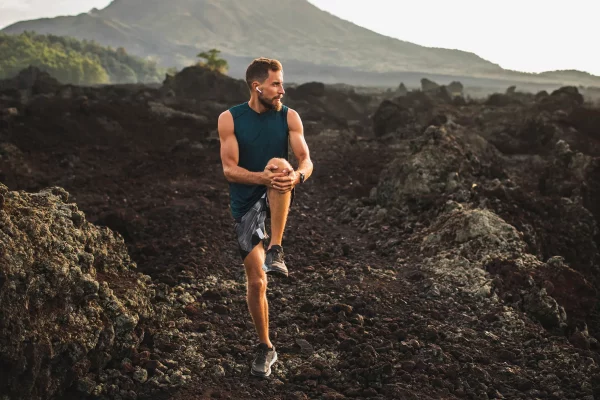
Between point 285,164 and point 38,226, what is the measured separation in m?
2.04

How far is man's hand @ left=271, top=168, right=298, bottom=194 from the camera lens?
408 cm

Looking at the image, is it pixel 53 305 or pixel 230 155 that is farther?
pixel 53 305

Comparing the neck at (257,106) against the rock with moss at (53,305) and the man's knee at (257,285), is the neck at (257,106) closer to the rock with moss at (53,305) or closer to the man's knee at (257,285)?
the man's knee at (257,285)

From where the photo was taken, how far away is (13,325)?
4059mm

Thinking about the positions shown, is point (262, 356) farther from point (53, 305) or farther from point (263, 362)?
point (53, 305)

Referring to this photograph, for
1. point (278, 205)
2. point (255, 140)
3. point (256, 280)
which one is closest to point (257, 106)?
point (255, 140)

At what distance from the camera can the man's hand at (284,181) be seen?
4076mm

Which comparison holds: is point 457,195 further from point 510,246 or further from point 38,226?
point 38,226

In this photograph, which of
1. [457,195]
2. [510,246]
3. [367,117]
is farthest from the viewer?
[367,117]

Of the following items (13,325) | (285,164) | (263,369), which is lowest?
(263,369)

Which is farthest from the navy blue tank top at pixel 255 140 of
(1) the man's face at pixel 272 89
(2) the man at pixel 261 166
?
(1) the man's face at pixel 272 89

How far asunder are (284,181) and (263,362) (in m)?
1.52

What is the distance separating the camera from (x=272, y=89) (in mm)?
4227

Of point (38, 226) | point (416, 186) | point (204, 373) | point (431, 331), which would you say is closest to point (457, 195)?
point (416, 186)
